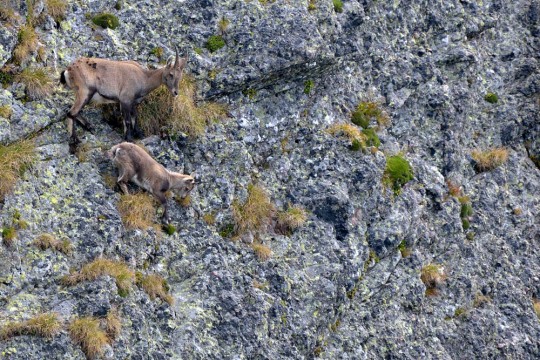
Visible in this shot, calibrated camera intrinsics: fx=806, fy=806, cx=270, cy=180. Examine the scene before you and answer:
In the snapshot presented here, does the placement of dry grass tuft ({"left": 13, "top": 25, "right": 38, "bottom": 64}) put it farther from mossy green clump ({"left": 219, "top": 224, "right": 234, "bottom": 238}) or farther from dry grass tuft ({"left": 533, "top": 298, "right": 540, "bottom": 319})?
dry grass tuft ({"left": 533, "top": 298, "right": 540, "bottom": 319})

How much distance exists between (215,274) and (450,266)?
304 inches

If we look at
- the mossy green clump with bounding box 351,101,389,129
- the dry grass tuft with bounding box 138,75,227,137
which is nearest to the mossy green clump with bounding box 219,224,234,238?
the dry grass tuft with bounding box 138,75,227,137

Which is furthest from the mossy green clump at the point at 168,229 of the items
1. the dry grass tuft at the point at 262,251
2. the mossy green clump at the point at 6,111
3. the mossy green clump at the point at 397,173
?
the mossy green clump at the point at 397,173

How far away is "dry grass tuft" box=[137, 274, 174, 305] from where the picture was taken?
54.3 feet

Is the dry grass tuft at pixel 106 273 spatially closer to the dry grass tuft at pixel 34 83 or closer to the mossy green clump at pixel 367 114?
the dry grass tuft at pixel 34 83

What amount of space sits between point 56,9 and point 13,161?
15.6 ft

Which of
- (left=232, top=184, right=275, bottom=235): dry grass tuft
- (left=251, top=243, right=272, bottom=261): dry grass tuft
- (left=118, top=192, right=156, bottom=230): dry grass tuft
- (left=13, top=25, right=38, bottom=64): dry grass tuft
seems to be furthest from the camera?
(left=232, top=184, right=275, bottom=235): dry grass tuft

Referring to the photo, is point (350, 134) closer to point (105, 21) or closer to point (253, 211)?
point (253, 211)

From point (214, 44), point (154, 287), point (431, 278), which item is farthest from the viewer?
point (431, 278)

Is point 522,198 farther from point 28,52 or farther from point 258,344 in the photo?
point 28,52

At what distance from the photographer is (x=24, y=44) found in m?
18.0

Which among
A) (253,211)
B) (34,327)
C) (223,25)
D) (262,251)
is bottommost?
(262,251)

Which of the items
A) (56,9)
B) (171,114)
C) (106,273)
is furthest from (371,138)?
(106,273)

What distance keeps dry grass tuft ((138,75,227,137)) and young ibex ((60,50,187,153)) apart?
38 centimetres
